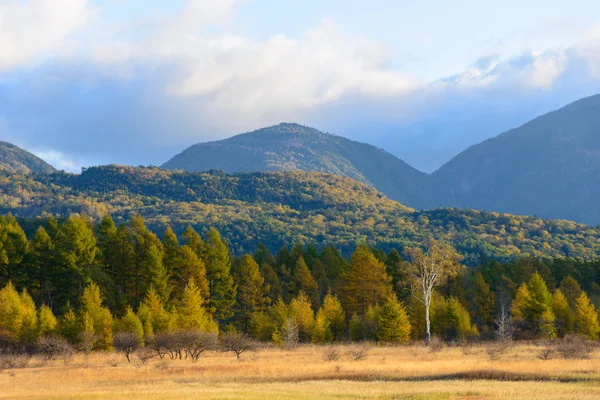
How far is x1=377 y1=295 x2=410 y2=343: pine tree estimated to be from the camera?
7138cm

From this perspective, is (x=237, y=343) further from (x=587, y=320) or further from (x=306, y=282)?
(x=587, y=320)

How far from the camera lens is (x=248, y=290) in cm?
8756

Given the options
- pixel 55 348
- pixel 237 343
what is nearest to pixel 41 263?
pixel 55 348

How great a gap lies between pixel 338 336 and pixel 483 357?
114ft

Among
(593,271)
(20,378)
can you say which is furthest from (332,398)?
(593,271)

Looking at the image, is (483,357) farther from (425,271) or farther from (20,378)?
(20,378)

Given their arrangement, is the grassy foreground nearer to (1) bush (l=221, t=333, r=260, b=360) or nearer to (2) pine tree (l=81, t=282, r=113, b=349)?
(1) bush (l=221, t=333, r=260, b=360)

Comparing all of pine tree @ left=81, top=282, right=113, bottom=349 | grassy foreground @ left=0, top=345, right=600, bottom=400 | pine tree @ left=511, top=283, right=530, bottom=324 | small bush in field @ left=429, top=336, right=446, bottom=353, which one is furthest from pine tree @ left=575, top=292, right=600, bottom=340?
pine tree @ left=81, top=282, right=113, bottom=349

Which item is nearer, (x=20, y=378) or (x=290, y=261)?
(x=20, y=378)

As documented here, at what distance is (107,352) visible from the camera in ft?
216

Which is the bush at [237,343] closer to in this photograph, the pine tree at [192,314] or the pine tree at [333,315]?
the pine tree at [192,314]

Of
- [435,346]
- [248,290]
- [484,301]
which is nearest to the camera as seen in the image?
[435,346]

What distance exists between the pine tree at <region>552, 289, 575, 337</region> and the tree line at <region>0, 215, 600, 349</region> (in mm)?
126

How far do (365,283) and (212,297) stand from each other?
20552 millimetres
